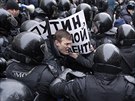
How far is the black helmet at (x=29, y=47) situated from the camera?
3.55m

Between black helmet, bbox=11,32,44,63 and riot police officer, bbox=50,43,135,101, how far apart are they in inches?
13.2

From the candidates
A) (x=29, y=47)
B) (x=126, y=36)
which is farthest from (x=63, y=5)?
(x=29, y=47)

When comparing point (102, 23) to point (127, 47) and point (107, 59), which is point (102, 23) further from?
point (107, 59)

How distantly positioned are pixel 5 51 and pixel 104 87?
5.31ft

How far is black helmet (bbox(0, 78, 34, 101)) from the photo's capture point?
2484mm

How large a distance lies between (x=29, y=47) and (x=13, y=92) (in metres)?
1.09

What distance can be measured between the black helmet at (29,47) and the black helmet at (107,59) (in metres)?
0.60

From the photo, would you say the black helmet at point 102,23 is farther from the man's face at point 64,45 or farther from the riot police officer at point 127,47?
the man's face at point 64,45

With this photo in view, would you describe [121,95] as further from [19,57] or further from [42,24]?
[42,24]

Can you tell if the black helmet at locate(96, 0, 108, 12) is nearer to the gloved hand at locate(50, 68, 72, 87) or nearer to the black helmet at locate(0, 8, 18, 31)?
the black helmet at locate(0, 8, 18, 31)

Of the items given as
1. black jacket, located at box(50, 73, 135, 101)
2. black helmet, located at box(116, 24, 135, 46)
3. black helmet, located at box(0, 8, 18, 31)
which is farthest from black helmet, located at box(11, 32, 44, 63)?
black helmet, located at box(116, 24, 135, 46)

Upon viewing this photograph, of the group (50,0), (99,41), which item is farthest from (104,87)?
(50,0)

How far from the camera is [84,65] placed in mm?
4430

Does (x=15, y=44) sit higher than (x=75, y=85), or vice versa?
(x=15, y=44)
